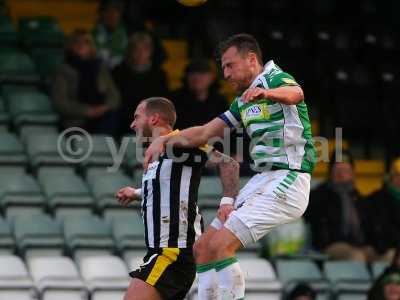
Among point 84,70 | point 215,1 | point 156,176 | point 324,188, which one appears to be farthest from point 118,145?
point 156,176

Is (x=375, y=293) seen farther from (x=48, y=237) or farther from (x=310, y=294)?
(x=48, y=237)

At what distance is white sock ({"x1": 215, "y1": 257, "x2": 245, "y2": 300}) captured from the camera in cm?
1147

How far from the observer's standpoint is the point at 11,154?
1628cm

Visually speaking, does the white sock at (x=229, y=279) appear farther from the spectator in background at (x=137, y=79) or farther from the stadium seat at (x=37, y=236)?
the spectator in background at (x=137, y=79)

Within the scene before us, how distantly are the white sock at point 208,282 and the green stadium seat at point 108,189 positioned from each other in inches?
174

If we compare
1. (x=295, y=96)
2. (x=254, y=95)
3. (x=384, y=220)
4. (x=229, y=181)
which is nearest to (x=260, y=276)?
(x=384, y=220)

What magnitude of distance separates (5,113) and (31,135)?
58cm

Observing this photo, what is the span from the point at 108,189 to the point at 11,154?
101 centimetres

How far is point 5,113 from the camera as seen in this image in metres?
16.9

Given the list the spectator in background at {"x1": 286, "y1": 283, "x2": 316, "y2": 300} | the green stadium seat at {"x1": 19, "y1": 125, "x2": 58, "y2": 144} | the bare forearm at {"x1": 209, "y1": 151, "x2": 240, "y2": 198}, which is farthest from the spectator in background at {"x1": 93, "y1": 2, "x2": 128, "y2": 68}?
the bare forearm at {"x1": 209, "y1": 151, "x2": 240, "y2": 198}

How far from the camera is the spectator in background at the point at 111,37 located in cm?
1797

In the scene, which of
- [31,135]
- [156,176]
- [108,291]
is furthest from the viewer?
[31,135]

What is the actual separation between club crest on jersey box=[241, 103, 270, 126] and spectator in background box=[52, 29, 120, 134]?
18.0 ft

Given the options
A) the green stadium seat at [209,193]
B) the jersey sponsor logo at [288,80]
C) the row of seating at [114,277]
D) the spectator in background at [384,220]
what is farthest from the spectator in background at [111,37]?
the jersey sponsor logo at [288,80]
